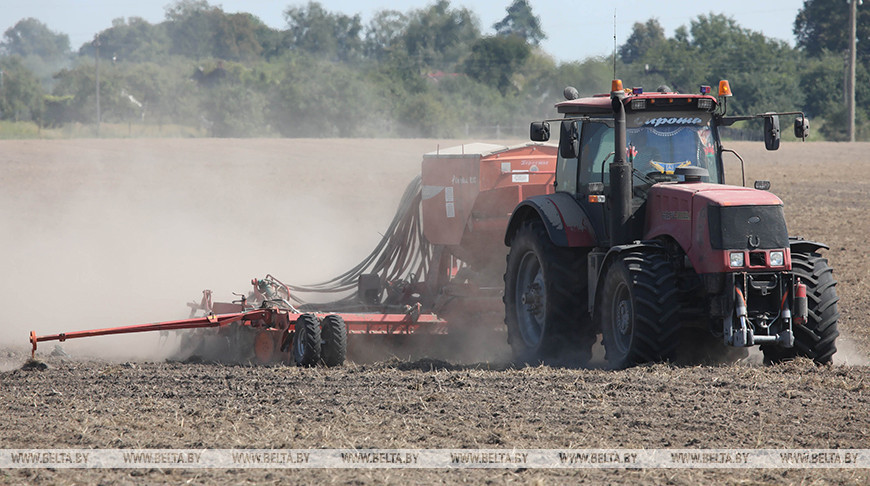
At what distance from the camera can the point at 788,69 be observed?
177 feet

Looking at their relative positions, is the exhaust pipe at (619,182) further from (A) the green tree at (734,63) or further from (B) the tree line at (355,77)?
(A) the green tree at (734,63)

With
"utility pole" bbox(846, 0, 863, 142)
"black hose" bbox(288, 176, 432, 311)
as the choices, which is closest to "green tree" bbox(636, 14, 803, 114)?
"utility pole" bbox(846, 0, 863, 142)

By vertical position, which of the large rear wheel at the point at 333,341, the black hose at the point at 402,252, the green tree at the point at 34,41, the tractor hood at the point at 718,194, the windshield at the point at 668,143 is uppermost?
the green tree at the point at 34,41

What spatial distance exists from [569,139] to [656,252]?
119 centimetres

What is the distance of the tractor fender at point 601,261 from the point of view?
27.3 feet

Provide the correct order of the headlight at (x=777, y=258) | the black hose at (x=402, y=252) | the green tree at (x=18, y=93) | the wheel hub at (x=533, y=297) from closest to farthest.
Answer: the headlight at (x=777, y=258), the wheel hub at (x=533, y=297), the black hose at (x=402, y=252), the green tree at (x=18, y=93)

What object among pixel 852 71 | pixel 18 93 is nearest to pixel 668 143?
pixel 852 71

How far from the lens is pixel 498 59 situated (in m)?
32.5

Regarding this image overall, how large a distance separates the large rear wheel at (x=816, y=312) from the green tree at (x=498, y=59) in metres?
22.7

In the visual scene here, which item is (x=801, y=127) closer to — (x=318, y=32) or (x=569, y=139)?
(x=569, y=139)

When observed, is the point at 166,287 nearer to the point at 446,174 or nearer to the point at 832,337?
the point at 446,174

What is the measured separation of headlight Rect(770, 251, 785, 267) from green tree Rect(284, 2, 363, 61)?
42857mm

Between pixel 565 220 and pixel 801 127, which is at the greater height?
pixel 801 127

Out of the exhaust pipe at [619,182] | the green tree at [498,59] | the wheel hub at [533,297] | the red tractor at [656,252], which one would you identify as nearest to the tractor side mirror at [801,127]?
the red tractor at [656,252]
